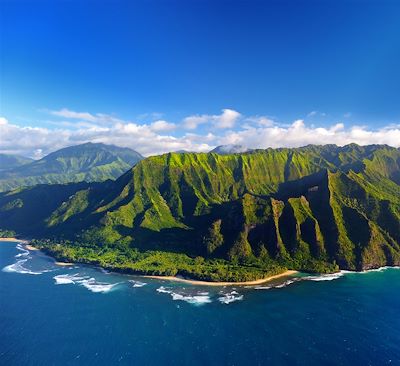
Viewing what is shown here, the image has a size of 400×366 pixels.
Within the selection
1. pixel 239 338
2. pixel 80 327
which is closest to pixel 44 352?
pixel 80 327

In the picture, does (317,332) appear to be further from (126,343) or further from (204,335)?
(126,343)

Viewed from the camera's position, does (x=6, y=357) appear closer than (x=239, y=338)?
Yes

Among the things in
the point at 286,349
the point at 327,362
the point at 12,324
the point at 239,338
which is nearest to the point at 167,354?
the point at 239,338

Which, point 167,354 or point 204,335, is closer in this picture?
point 167,354

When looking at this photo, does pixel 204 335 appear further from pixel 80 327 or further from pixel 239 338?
pixel 80 327

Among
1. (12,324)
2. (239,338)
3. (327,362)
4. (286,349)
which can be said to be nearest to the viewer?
(327,362)

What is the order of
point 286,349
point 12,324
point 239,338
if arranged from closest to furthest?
1. point 286,349
2. point 239,338
3. point 12,324

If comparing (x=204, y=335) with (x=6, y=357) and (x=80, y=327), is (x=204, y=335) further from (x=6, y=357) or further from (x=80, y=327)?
(x=6, y=357)
